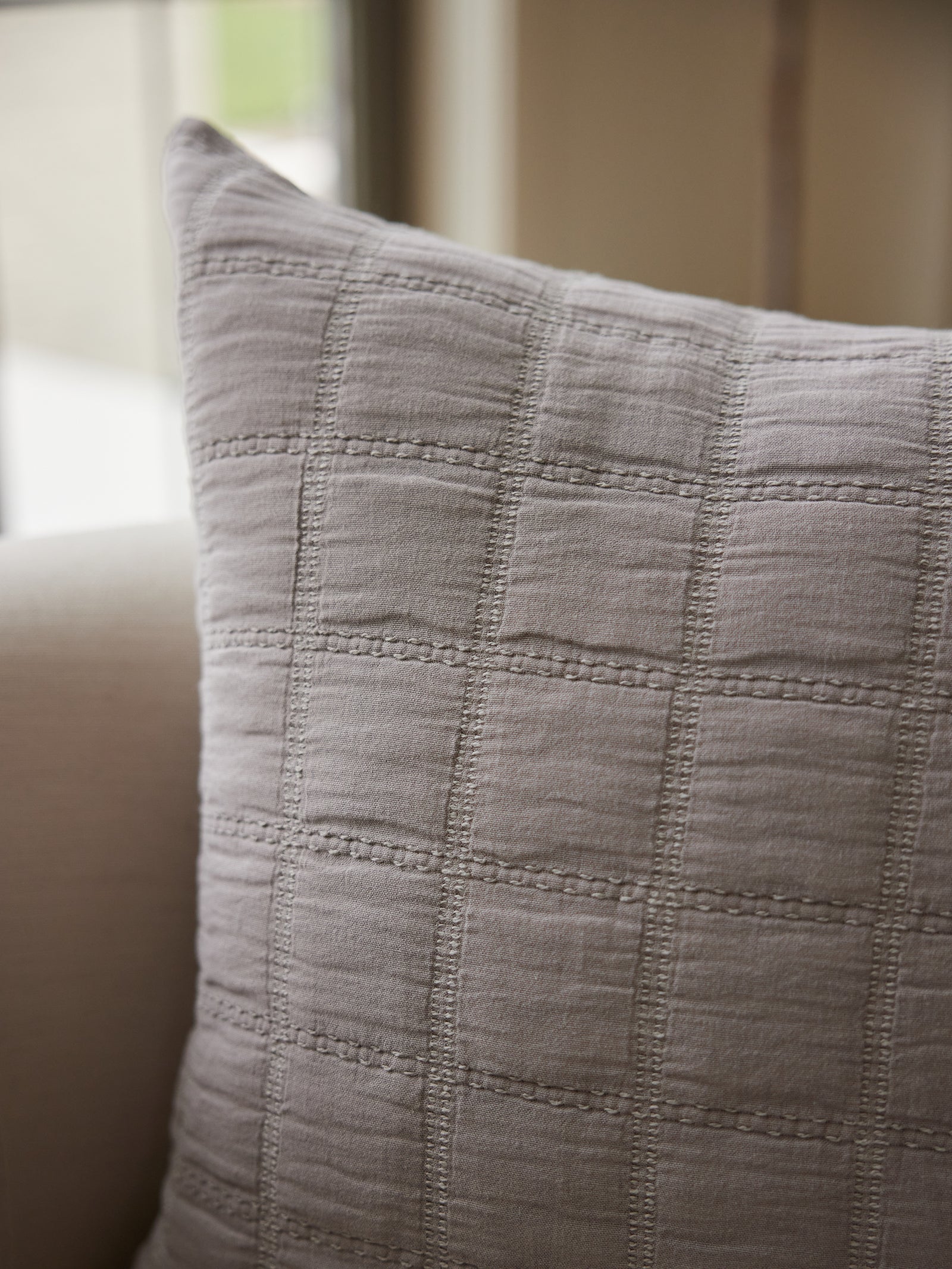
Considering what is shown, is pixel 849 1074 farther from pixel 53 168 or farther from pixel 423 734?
pixel 53 168

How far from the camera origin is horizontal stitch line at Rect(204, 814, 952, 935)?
360 mm

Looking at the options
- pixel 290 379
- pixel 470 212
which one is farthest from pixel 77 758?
pixel 470 212

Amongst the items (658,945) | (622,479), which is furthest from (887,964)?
(622,479)

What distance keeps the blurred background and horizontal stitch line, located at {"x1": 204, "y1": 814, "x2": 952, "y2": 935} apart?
46.0 inches

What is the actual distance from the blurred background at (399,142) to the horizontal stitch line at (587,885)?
1168mm

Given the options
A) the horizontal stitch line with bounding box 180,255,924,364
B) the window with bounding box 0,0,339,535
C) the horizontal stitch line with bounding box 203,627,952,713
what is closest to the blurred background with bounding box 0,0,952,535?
the window with bounding box 0,0,339,535

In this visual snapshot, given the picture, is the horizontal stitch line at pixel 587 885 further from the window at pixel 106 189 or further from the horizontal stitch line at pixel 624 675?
the window at pixel 106 189

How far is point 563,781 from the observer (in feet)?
1.23

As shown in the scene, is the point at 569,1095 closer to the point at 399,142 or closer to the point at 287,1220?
the point at 287,1220

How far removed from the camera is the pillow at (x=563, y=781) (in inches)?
14.2

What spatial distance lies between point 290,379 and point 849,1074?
0.32 m

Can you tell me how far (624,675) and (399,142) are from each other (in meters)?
1.36

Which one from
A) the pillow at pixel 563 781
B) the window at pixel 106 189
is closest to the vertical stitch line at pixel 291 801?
the pillow at pixel 563 781

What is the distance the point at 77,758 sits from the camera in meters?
0.48
